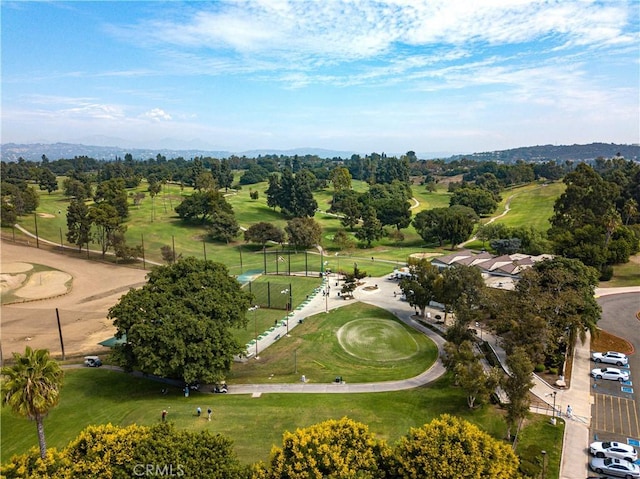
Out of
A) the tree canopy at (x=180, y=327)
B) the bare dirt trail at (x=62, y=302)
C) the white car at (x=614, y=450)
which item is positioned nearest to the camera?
the white car at (x=614, y=450)

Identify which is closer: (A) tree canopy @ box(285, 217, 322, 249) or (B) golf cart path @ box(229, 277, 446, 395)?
(B) golf cart path @ box(229, 277, 446, 395)

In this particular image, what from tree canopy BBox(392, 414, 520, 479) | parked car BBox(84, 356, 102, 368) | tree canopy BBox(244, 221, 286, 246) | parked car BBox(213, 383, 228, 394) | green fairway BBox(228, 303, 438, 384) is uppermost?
tree canopy BBox(392, 414, 520, 479)

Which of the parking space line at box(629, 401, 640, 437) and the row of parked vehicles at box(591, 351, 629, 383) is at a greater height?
the row of parked vehicles at box(591, 351, 629, 383)

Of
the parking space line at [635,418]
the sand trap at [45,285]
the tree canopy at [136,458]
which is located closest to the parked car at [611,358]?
the parking space line at [635,418]

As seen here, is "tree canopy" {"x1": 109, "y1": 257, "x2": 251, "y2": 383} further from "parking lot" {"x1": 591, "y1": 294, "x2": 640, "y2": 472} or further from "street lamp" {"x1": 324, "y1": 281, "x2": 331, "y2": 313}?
"parking lot" {"x1": 591, "y1": 294, "x2": 640, "y2": 472}

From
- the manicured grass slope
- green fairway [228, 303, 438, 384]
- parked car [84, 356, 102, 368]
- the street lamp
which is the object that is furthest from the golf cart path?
parked car [84, 356, 102, 368]

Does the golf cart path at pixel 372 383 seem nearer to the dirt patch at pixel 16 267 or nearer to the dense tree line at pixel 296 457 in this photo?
the dense tree line at pixel 296 457

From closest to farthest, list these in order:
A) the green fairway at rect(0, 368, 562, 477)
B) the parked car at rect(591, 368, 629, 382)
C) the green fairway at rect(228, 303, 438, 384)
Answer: the green fairway at rect(0, 368, 562, 477) → the parked car at rect(591, 368, 629, 382) → the green fairway at rect(228, 303, 438, 384)
